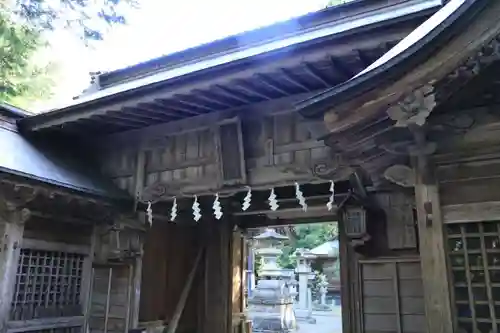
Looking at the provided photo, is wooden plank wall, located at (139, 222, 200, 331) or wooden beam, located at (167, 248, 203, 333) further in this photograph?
wooden beam, located at (167, 248, 203, 333)

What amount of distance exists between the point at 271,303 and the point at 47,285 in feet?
33.8

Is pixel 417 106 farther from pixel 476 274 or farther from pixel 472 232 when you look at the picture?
pixel 476 274

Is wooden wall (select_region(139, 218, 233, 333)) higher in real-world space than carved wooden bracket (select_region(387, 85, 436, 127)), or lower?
lower

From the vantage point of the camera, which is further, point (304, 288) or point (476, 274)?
point (304, 288)

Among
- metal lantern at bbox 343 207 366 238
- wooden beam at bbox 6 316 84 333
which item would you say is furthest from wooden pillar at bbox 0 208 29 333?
metal lantern at bbox 343 207 366 238

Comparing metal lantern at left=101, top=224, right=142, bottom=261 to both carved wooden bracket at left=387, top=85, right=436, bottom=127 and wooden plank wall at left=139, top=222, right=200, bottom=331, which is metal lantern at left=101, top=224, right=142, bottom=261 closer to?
wooden plank wall at left=139, top=222, right=200, bottom=331

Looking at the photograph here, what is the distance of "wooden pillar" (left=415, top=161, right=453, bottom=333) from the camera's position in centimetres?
372

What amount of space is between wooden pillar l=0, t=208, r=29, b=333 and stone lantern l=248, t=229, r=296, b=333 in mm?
9107

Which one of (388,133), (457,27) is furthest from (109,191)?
(457,27)

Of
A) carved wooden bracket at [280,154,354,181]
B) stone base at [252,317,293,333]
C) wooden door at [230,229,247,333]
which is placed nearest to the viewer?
carved wooden bracket at [280,154,354,181]

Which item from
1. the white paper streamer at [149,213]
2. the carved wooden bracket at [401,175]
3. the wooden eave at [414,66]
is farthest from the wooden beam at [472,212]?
the white paper streamer at [149,213]

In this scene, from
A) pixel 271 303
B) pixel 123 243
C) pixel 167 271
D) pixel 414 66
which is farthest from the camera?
pixel 271 303

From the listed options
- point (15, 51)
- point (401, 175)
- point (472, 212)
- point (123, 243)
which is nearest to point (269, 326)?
point (123, 243)

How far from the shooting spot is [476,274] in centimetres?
383
